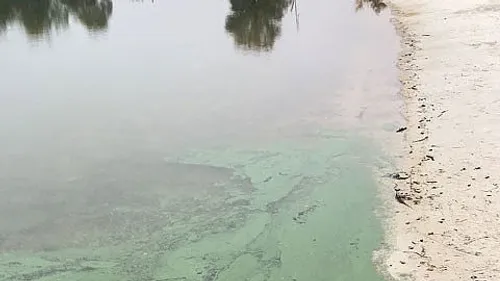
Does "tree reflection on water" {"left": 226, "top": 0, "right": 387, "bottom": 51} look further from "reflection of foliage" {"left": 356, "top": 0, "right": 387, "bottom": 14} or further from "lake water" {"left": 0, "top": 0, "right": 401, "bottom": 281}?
"lake water" {"left": 0, "top": 0, "right": 401, "bottom": 281}

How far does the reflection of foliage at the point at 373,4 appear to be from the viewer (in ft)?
79.4

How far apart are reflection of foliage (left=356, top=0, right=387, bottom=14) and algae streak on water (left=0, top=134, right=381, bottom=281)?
13190mm

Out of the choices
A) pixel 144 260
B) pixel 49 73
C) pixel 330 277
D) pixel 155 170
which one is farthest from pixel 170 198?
pixel 49 73

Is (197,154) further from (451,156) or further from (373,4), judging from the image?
(373,4)

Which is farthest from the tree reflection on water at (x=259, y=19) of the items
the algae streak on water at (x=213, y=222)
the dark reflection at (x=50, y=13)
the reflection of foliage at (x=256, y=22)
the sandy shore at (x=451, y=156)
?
the algae streak on water at (x=213, y=222)

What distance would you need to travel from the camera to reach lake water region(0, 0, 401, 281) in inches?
350

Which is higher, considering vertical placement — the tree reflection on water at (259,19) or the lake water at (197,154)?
the tree reflection on water at (259,19)

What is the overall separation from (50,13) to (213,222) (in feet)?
76.1

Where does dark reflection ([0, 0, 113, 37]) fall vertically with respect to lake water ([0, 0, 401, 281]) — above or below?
above

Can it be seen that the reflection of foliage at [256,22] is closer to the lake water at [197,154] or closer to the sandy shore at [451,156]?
the lake water at [197,154]

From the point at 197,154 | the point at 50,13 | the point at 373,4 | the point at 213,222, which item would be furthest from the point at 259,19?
the point at 213,222

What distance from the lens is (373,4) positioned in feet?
81.5

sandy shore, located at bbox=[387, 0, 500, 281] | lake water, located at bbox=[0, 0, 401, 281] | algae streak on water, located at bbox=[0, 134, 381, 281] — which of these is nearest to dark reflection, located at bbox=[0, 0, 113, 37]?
lake water, located at bbox=[0, 0, 401, 281]

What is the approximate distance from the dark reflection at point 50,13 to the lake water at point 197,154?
4200 millimetres
